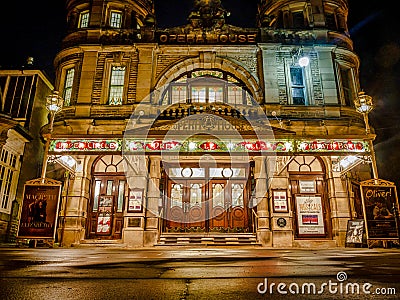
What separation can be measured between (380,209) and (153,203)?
387 inches

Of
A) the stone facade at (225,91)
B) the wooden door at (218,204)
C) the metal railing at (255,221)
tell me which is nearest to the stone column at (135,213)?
the stone facade at (225,91)

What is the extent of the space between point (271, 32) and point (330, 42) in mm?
3620

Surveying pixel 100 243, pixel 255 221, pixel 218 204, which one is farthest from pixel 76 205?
pixel 255 221

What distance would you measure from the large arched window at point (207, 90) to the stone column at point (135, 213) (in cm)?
418

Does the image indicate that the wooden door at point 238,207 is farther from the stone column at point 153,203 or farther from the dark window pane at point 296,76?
the dark window pane at point 296,76

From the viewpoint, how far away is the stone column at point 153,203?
1412cm

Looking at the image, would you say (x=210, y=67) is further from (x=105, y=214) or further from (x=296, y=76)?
(x=105, y=214)

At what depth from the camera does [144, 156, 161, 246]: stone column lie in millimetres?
14125

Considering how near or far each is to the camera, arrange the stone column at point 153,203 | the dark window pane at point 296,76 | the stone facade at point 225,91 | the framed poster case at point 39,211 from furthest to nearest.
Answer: the dark window pane at point 296,76 < the stone facade at point 225,91 < the stone column at point 153,203 < the framed poster case at point 39,211

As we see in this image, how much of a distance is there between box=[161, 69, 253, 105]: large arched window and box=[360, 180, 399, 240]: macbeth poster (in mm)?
8026

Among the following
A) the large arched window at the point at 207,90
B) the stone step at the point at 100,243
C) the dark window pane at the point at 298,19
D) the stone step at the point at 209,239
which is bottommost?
the stone step at the point at 100,243

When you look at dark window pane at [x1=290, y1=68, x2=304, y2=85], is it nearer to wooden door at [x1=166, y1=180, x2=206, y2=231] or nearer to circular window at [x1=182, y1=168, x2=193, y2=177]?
circular window at [x1=182, y1=168, x2=193, y2=177]

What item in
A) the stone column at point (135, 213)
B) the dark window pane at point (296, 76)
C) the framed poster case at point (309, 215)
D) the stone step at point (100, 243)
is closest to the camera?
the stone step at point (100, 243)

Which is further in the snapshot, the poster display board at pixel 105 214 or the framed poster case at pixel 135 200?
the poster display board at pixel 105 214
